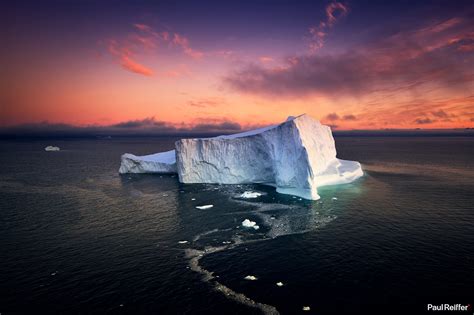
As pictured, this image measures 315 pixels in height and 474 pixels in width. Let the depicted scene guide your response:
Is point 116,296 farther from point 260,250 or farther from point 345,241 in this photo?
point 345,241

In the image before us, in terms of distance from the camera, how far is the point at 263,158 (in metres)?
41.2

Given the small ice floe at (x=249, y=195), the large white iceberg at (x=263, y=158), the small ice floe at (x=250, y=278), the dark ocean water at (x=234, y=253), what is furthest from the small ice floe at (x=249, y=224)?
the large white iceberg at (x=263, y=158)

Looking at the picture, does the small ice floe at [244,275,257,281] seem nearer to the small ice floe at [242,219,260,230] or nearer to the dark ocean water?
the dark ocean water

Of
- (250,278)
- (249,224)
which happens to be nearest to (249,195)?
(249,224)

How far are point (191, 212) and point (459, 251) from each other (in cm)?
2178

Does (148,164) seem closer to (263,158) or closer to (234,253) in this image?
(263,158)

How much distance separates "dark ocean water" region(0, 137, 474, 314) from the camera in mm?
13625

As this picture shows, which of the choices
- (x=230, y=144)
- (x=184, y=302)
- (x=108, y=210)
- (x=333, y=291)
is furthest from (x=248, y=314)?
(x=230, y=144)

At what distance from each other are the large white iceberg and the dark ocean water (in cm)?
522

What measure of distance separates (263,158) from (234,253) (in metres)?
23.8

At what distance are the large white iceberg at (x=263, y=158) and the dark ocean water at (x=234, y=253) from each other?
5.22 meters

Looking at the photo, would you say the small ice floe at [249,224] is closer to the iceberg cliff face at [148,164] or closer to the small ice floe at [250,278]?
the small ice floe at [250,278]

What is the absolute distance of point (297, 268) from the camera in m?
16.7

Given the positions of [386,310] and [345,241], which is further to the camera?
[345,241]
